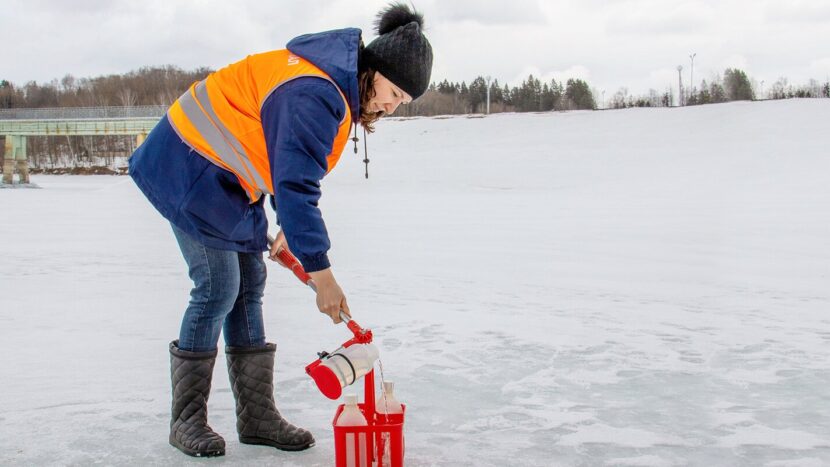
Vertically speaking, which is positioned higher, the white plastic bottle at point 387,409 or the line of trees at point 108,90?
the line of trees at point 108,90

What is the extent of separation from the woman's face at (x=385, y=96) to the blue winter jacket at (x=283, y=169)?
0.29 feet

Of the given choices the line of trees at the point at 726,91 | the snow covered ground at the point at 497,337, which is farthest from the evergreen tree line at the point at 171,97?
the snow covered ground at the point at 497,337

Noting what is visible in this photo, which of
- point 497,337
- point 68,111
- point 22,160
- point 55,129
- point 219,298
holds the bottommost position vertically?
point 497,337

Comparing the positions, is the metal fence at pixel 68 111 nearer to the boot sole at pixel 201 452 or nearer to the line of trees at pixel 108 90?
the line of trees at pixel 108 90

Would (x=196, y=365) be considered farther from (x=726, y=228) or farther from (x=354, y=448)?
(x=726, y=228)

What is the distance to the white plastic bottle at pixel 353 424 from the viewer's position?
2.19 meters

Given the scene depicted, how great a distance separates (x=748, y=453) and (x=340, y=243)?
6.95m

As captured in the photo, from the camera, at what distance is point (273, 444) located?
256 cm

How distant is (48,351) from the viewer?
3.82 metres

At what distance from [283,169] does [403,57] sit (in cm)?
47

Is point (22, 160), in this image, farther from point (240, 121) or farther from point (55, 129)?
point (240, 121)

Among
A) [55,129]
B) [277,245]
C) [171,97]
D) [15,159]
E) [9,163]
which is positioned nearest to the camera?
[277,245]

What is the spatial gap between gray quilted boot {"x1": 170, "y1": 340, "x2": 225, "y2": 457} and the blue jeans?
35mm

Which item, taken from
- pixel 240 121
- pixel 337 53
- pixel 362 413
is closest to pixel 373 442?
pixel 362 413
